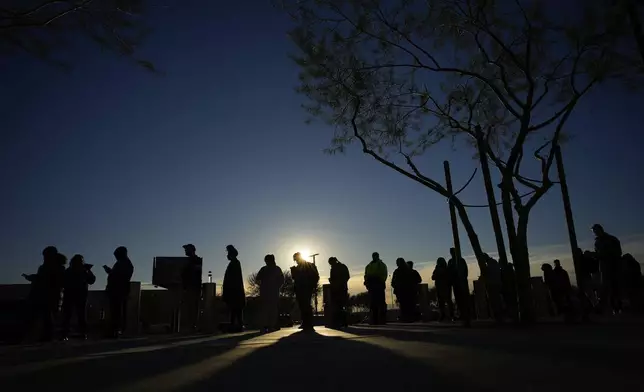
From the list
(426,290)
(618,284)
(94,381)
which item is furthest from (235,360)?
(426,290)

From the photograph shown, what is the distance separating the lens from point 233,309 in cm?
1195

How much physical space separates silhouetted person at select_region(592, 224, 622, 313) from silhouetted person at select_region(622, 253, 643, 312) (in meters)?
0.56

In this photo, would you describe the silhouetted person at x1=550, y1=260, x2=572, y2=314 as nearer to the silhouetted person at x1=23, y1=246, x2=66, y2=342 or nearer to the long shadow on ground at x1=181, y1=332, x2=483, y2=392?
the long shadow on ground at x1=181, y1=332, x2=483, y2=392

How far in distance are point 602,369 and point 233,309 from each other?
407 inches

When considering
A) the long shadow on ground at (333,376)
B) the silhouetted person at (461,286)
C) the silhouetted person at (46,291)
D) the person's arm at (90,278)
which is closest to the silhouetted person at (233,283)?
the person's arm at (90,278)

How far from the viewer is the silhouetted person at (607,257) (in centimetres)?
992

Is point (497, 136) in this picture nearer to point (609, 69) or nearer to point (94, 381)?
point (609, 69)

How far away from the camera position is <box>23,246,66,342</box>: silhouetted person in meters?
A: 9.66

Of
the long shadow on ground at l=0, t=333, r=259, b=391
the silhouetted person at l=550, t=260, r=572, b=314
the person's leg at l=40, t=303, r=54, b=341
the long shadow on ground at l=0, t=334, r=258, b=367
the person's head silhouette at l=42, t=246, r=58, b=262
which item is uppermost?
the person's head silhouette at l=42, t=246, r=58, b=262

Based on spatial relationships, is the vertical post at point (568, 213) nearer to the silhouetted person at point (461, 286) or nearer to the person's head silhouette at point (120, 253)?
the silhouetted person at point (461, 286)

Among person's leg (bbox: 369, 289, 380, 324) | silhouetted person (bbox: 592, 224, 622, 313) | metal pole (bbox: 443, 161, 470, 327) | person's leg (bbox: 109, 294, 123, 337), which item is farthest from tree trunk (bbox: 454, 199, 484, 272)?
person's leg (bbox: 109, 294, 123, 337)

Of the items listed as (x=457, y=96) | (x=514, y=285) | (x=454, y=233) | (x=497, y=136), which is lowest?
(x=514, y=285)

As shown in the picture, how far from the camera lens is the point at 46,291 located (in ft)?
31.8

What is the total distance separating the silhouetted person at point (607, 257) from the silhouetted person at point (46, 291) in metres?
11.5
